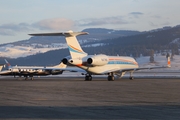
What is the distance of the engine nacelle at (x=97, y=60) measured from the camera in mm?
52719

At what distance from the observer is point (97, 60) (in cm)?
5378

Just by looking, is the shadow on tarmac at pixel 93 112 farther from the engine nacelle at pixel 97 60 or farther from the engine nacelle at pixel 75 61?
the engine nacelle at pixel 97 60

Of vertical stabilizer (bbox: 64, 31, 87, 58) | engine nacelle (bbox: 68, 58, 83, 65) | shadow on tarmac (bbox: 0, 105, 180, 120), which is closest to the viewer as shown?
shadow on tarmac (bbox: 0, 105, 180, 120)

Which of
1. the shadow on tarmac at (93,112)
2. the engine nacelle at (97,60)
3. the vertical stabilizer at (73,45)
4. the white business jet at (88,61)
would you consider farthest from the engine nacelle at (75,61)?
the shadow on tarmac at (93,112)

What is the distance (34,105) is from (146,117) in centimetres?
657

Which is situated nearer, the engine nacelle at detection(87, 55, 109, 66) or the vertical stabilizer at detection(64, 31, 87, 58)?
the vertical stabilizer at detection(64, 31, 87, 58)

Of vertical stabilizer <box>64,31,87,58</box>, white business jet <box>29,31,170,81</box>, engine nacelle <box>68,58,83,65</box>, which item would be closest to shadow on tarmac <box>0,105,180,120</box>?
engine nacelle <box>68,58,83,65</box>

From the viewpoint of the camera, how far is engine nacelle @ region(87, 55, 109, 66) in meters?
52.7

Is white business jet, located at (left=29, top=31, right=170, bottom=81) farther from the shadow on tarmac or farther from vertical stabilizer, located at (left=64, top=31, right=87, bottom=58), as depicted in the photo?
the shadow on tarmac

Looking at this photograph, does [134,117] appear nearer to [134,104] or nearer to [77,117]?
[77,117]

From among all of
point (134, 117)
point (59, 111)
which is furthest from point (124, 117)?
point (59, 111)

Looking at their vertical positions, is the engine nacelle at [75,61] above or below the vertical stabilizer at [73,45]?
below

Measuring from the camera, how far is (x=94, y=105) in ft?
67.5

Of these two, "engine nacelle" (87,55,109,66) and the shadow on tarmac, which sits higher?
"engine nacelle" (87,55,109,66)
